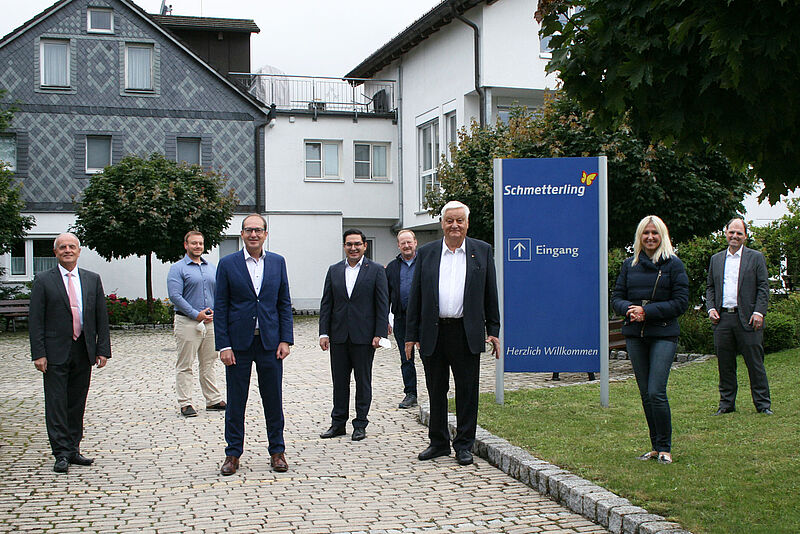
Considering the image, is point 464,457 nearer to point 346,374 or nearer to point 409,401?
point 346,374

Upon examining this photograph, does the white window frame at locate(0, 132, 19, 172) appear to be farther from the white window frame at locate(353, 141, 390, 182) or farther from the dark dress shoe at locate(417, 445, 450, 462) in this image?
the dark dress shoe at locate(417, 445, 450, 462)

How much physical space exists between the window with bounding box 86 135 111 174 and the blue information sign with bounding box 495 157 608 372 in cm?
2342

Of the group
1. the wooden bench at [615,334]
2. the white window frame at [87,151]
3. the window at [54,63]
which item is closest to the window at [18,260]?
the white window frame at [87,151]

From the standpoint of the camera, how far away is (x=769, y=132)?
441cm

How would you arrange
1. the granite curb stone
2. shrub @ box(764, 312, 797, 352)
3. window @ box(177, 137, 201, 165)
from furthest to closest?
1. window @ box(177, 137, 201, 165)
2. shrub @ box(764, 312, 797, 352)
3. the granite curb stone

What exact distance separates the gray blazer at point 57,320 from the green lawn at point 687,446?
3.81 metres

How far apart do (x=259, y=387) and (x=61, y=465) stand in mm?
1788

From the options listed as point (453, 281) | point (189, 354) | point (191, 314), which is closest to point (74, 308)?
point (191, 314)

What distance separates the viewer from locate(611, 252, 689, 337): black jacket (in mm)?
6914

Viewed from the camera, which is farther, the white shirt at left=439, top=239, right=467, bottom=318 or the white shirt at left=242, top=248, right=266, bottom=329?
the white shirt at left=439, top=239, right=467, bottom=318

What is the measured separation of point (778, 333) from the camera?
13.7 meters

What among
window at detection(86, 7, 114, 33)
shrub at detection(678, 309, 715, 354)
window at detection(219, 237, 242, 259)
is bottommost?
shrub at detection(678, 309, 715, 354)

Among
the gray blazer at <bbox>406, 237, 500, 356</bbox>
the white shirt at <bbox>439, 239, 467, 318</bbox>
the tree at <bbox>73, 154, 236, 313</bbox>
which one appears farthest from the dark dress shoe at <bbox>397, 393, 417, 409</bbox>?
the tree at <bbox>73, 154, 236, 313</bbox>

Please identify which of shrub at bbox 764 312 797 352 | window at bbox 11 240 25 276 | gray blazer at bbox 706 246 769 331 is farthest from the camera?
window at bbox 11 240 25 276
